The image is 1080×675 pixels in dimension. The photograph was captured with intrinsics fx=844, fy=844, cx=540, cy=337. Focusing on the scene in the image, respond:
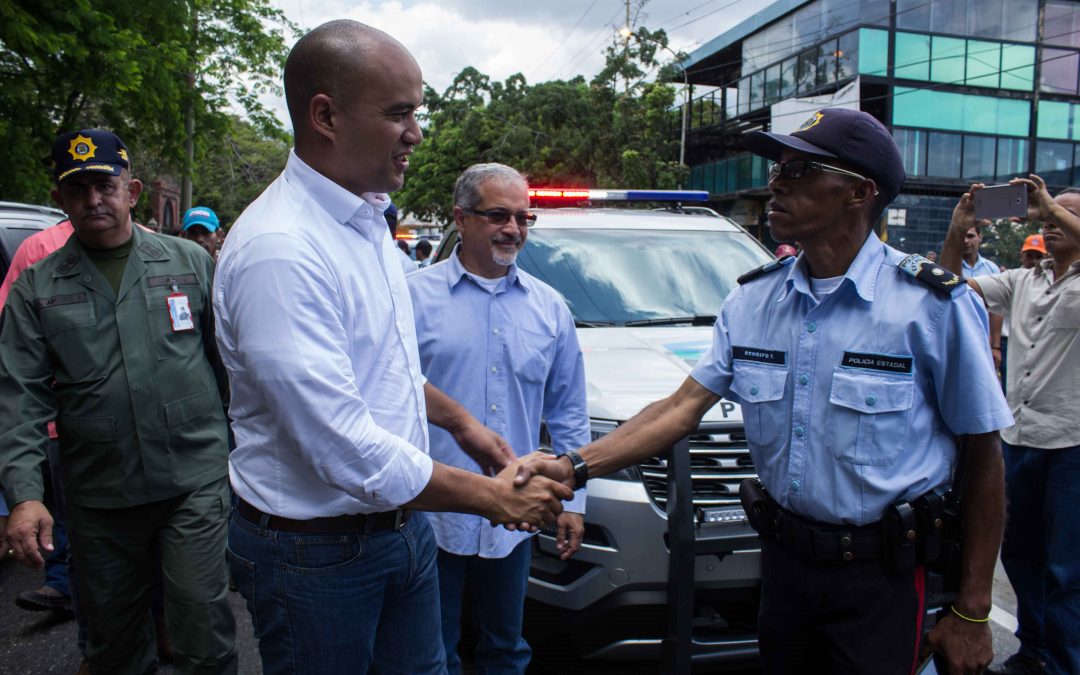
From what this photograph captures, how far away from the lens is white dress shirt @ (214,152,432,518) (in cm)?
174

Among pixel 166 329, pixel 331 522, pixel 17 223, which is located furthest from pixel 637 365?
pixel 17 223

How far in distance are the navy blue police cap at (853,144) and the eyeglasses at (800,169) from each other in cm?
2

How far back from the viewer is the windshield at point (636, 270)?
14.8ft

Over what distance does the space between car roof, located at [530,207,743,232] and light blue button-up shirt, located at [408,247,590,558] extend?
1.78m

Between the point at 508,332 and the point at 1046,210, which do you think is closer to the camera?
the point at 508,332

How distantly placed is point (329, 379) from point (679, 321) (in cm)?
296

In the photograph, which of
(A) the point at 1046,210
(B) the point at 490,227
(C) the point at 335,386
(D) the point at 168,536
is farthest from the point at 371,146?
(A) the point at 1046,210

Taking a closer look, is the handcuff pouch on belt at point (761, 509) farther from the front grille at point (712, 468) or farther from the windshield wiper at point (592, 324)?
the windshield wiper at point (592, 324)

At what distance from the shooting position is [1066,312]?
150 inches

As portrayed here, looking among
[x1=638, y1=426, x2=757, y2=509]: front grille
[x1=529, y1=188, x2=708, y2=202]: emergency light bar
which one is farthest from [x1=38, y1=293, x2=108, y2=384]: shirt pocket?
[x1=529, y1=188, x2=708, y2=202]: emergency light bar

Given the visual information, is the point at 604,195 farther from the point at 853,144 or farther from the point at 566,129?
the point at 566,129

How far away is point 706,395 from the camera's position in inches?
105

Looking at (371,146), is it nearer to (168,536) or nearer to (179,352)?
(179,352)

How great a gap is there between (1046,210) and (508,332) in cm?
252
